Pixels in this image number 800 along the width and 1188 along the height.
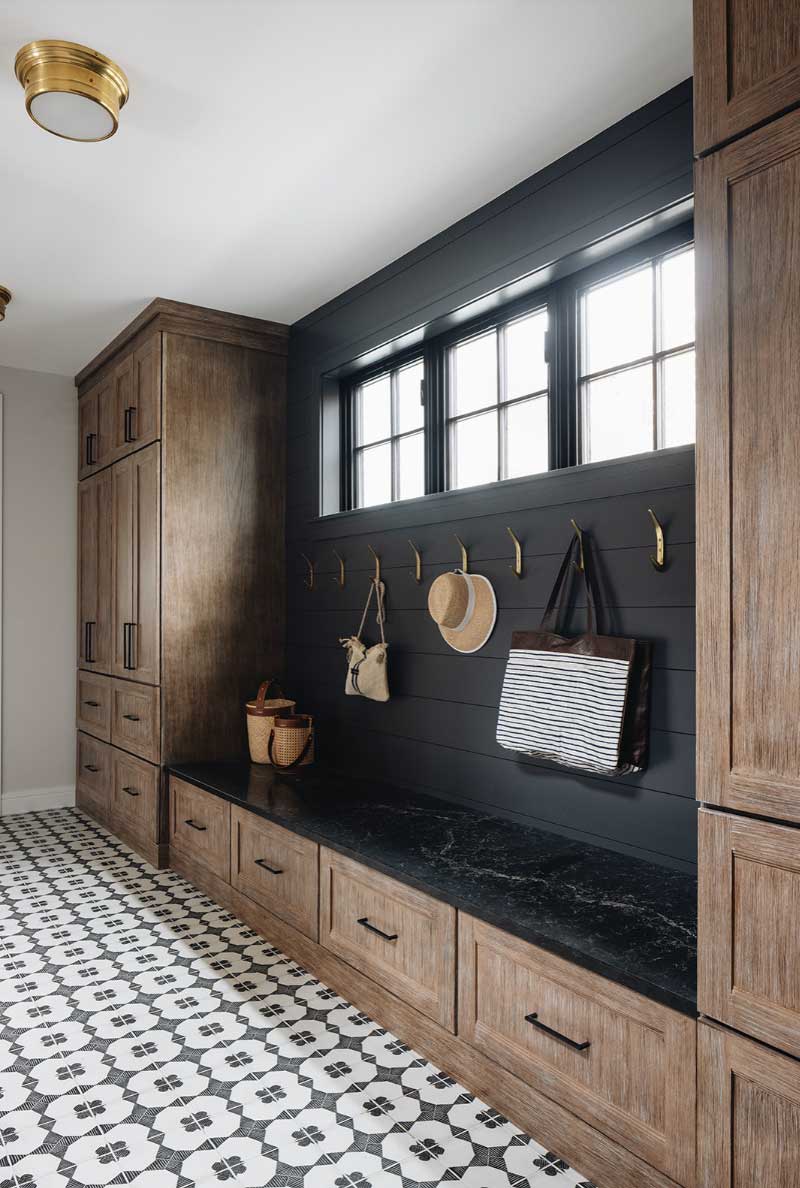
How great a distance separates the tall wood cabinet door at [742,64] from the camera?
1333 mm

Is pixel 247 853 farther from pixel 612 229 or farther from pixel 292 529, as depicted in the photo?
pixel 612 229

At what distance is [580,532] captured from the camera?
8.00ft

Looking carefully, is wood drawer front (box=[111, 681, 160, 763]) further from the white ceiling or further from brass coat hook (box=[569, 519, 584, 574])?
brass coat hook (box=[569, 519, 584, 574])

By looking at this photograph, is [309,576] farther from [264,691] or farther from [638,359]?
[638,359]

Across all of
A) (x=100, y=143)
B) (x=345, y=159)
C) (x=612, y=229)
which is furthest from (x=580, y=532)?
(x=100, y=143)

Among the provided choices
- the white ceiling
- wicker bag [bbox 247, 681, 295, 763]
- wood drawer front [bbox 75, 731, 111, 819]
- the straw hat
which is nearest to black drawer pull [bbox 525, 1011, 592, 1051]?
the straw hat

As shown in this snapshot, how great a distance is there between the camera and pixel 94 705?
15.1ft

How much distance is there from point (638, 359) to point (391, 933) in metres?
1.73

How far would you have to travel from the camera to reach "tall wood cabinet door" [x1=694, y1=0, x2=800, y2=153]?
133 centimetres

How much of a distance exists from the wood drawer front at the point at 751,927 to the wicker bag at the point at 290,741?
2.30 metres

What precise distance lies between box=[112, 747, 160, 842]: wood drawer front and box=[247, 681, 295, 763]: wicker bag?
461 mm

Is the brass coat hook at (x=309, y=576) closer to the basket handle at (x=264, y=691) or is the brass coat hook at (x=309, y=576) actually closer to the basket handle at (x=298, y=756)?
the basket handle at (x=264, y=691)

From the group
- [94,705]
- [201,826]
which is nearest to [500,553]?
[201,826]

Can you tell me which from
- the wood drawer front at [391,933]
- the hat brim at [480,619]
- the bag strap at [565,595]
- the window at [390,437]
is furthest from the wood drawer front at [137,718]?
the bag strap at [565,595]
